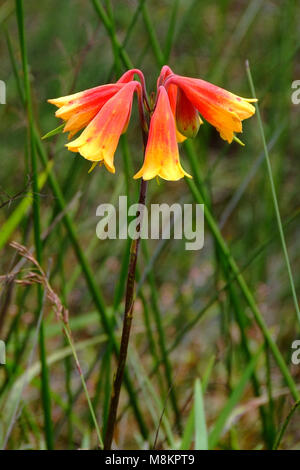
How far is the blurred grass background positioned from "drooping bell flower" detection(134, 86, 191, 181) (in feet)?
1.45

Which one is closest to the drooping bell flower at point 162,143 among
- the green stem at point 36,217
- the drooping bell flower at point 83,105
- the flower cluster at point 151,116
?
the flower cluster at point 151,116

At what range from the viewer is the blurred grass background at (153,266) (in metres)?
1.76

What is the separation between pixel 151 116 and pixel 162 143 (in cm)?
8

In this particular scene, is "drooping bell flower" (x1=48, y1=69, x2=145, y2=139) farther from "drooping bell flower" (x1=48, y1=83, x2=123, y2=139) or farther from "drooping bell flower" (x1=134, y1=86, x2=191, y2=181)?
"drooping bell flower" (x1=134, y1=86, x2=191, y2=181)

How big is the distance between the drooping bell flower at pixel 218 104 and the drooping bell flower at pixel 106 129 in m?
0.10

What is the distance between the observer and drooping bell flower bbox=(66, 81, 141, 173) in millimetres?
1128

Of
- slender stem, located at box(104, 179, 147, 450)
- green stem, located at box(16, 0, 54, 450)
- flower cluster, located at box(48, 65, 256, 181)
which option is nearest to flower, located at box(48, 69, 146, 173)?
flower cluster, located at box(48, 65, 256, 181)

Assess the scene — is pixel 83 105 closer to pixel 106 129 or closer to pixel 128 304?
pixel 106 129

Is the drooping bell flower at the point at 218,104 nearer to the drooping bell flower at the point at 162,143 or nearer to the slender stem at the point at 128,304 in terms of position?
the drooping bell flower at the point at 162,143

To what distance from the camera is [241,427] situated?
2.40 meters

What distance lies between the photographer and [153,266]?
9.18 ft

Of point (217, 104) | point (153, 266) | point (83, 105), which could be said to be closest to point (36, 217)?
point (83, 105)
